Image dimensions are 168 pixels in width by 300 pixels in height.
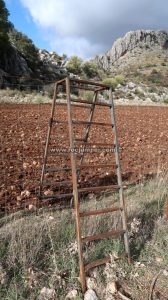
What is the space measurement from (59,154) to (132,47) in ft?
238

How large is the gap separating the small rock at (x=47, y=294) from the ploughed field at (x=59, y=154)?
1.34m

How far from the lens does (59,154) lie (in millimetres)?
4848

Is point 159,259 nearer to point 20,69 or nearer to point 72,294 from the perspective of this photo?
point 72,294

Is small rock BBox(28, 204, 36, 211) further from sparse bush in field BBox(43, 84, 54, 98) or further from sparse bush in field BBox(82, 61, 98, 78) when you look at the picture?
sparse bush in field BBox(82, 61, 98, 78)

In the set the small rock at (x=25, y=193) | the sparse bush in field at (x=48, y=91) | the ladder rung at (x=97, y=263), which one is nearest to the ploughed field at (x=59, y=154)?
the small rock at (x=25, y=193)

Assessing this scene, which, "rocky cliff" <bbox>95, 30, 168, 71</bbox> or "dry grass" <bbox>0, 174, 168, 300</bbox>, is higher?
"rocky cliff" <bbox>95, 30, 168, 71</bbox>

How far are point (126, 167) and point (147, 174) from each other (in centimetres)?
50

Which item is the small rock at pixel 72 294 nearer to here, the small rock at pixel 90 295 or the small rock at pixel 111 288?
the small rock at pixel 90 295

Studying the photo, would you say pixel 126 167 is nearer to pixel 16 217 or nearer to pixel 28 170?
pixel 28 170

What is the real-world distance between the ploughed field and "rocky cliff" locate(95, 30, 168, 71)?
178 feet

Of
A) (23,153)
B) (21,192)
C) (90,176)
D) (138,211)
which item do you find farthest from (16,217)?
(23,153)

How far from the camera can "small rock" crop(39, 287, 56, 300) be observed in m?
3.31

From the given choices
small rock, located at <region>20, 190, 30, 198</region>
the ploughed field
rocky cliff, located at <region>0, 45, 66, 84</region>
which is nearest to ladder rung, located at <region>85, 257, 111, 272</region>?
the ploughed field

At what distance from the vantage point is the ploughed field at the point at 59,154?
553 cm
